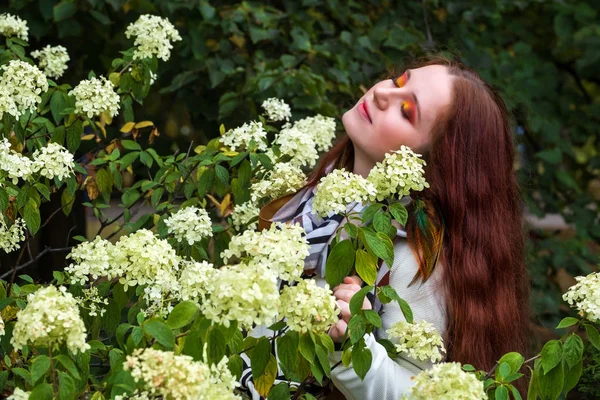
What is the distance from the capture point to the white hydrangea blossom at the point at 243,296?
1139 millimetres

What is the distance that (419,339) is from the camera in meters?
1.47

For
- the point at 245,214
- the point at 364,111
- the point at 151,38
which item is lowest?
the point at 245,214

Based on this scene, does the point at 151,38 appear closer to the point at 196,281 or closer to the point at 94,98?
the point at 94,98

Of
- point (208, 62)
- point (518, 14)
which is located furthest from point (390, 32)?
point (518, 14)

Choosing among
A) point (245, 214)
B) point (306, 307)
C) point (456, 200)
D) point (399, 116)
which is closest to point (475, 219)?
point (456, 200)

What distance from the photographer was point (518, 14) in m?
4.09

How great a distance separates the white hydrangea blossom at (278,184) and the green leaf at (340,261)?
51 centimetres

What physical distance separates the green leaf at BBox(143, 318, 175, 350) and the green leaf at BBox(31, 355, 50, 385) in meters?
0.14

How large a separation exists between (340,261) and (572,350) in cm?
37

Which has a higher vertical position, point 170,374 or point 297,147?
point 170,374

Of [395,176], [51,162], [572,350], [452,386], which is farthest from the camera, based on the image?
[51,162]

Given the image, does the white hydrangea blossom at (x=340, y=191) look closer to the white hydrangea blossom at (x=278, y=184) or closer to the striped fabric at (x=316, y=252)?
the striped fabric at (x=316, y=252)

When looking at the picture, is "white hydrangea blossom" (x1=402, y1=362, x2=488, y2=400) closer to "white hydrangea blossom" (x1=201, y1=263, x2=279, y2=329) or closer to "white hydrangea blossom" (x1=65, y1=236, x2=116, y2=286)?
"white hydrangea blossom" (x1=201, y1=263, x2=279, y2=329)

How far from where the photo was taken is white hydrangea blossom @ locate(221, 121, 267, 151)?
1888 mm
